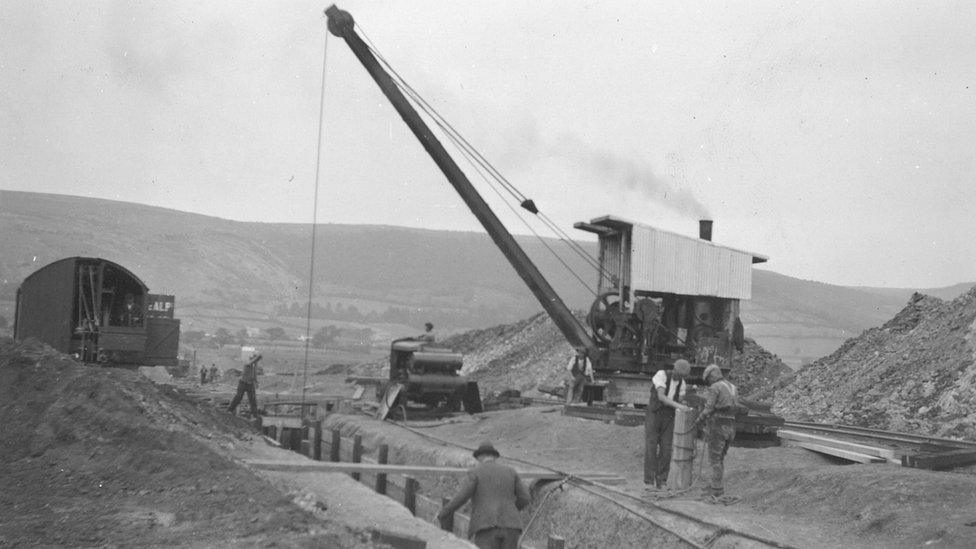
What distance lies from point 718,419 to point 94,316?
20.0 meters

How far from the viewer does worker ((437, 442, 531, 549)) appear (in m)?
8.60

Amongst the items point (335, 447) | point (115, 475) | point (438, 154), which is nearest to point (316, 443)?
point (335, 447)

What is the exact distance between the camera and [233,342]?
283 feet

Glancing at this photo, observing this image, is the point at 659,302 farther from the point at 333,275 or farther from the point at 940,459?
the point at 333,275

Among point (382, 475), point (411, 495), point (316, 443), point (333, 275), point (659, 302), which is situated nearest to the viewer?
point (411, 495)

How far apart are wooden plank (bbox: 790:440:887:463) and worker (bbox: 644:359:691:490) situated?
8.51ft

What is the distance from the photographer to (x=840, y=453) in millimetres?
13891

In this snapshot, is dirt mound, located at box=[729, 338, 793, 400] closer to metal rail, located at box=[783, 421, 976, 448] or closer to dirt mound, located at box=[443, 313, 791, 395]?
dirt mound, located at box=[443, 313, 791, 395]

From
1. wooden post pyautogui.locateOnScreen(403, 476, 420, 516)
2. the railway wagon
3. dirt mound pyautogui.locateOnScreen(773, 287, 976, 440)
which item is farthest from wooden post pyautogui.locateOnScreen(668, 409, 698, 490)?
the railway wagon

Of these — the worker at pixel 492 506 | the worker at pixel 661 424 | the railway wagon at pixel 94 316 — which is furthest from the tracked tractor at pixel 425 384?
the worker at pixel 492 506

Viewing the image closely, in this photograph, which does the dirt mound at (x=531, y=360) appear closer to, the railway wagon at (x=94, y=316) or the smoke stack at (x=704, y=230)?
the smoke stack at (x=704, y=230)

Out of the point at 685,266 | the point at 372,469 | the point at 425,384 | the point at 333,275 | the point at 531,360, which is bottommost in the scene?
the point at 372,469

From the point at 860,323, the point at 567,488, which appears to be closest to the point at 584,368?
the point at 567,488

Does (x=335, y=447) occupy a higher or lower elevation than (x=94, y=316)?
lower
